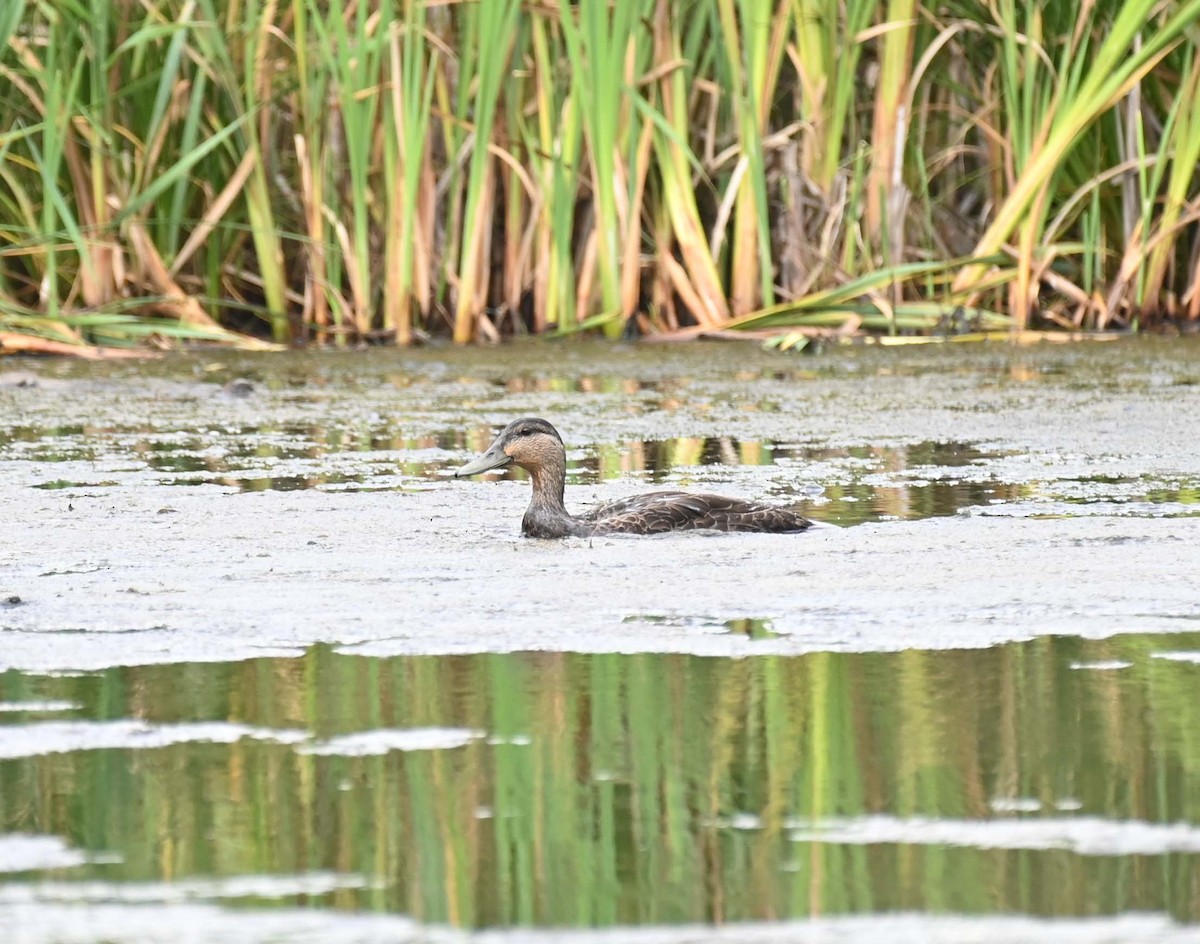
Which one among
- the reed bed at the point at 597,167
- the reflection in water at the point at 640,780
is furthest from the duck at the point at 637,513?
the reed bed at the point at 597,167

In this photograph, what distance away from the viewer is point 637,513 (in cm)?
527

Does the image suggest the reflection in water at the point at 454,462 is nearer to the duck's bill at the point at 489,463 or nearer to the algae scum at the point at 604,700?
the algae scum at the point at 604,700

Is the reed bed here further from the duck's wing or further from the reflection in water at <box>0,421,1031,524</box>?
the duck's wing

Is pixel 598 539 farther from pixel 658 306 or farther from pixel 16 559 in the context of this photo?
pixel 658 306

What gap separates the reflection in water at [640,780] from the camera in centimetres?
248

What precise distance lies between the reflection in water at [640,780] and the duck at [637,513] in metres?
1.49

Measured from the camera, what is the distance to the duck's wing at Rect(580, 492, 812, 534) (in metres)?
5.21

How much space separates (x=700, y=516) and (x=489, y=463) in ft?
2.34

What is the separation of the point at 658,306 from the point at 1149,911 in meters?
7.51

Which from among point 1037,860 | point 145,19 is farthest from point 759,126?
point 1037,860

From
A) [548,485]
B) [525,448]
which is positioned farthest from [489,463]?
[548,485]

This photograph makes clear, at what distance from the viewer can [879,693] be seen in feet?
11.1

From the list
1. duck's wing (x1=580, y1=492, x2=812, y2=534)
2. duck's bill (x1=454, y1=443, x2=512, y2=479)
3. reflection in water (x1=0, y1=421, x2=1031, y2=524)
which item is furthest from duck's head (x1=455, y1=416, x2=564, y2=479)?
reflection in water (x1=0, y1=421, x2=1031, y2=524)

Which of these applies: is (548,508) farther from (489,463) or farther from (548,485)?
(489,463)
